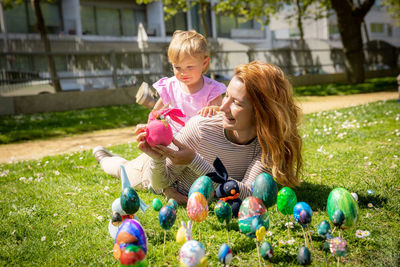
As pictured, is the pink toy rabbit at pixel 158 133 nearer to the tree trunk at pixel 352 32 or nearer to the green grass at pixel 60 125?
the green grass at pixel 60 125

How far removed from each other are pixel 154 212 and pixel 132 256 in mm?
1525

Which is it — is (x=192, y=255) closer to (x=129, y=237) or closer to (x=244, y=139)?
(x=129, y=237)

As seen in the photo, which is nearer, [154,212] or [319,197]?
[154,212]

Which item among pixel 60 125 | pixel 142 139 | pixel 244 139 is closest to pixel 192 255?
pixel 142 139

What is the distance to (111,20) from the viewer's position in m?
31.9

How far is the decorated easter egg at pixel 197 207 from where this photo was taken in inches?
99.6

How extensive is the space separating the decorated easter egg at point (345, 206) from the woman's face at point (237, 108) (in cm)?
106

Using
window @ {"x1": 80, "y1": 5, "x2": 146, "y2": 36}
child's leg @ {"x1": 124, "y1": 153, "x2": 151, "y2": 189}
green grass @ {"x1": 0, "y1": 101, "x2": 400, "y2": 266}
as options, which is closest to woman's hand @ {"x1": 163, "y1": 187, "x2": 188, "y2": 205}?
green grass @ {"x1": 0, "y1": 101, "x2": 400, "y2": 266}

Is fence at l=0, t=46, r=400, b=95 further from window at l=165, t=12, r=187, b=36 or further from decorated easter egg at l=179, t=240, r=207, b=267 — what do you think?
decorated easter egg at l=179, t=240, r=207, b=267

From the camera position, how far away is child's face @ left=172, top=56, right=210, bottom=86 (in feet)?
13.9

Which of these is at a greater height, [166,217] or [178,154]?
[178,154]

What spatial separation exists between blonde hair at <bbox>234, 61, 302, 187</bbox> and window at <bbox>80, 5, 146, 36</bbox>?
29737 mm

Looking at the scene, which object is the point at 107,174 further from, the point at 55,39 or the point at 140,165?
the point at 55,39

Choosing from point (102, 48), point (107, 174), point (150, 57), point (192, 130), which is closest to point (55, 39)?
point (102, 48)
